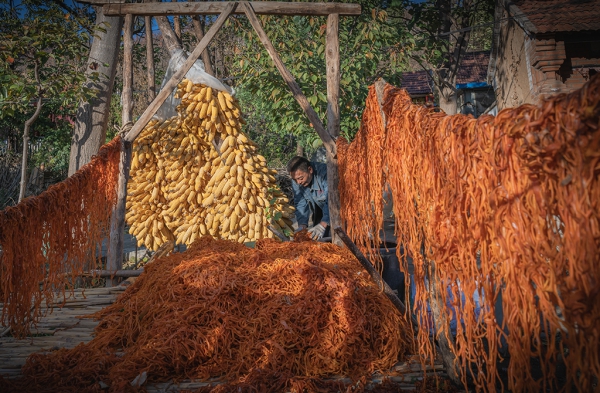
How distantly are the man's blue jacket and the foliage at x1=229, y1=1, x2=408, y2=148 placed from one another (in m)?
2.09

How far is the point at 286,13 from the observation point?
18.0ft

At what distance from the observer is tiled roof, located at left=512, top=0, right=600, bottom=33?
9.73 meters

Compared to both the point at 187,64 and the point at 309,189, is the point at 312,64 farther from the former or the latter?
the point at 187,64

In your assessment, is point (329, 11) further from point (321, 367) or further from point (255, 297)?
point (321, 367)

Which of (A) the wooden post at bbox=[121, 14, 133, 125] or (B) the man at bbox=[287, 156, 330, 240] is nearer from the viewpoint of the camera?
(A) the wooden post at bbox=[121, 14, 133, 125]

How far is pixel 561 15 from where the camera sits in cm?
1031

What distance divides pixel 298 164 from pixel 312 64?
3072 millimetres

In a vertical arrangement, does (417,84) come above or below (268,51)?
above

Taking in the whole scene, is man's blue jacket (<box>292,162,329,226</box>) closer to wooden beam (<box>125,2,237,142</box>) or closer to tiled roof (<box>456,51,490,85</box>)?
wooden beam (<box>125,2,237,142</box>)

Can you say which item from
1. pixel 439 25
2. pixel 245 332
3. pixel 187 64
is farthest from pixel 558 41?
pixel 245 332

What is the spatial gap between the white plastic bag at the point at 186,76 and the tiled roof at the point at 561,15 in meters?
7.22

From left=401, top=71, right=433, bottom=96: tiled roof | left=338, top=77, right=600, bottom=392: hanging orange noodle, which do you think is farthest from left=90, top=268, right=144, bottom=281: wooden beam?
left=401, top=71, right=433, bottom=96: tiled roof

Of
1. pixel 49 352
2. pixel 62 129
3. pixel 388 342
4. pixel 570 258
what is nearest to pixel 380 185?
pixel 388 342

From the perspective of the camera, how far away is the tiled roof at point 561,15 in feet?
31.9
